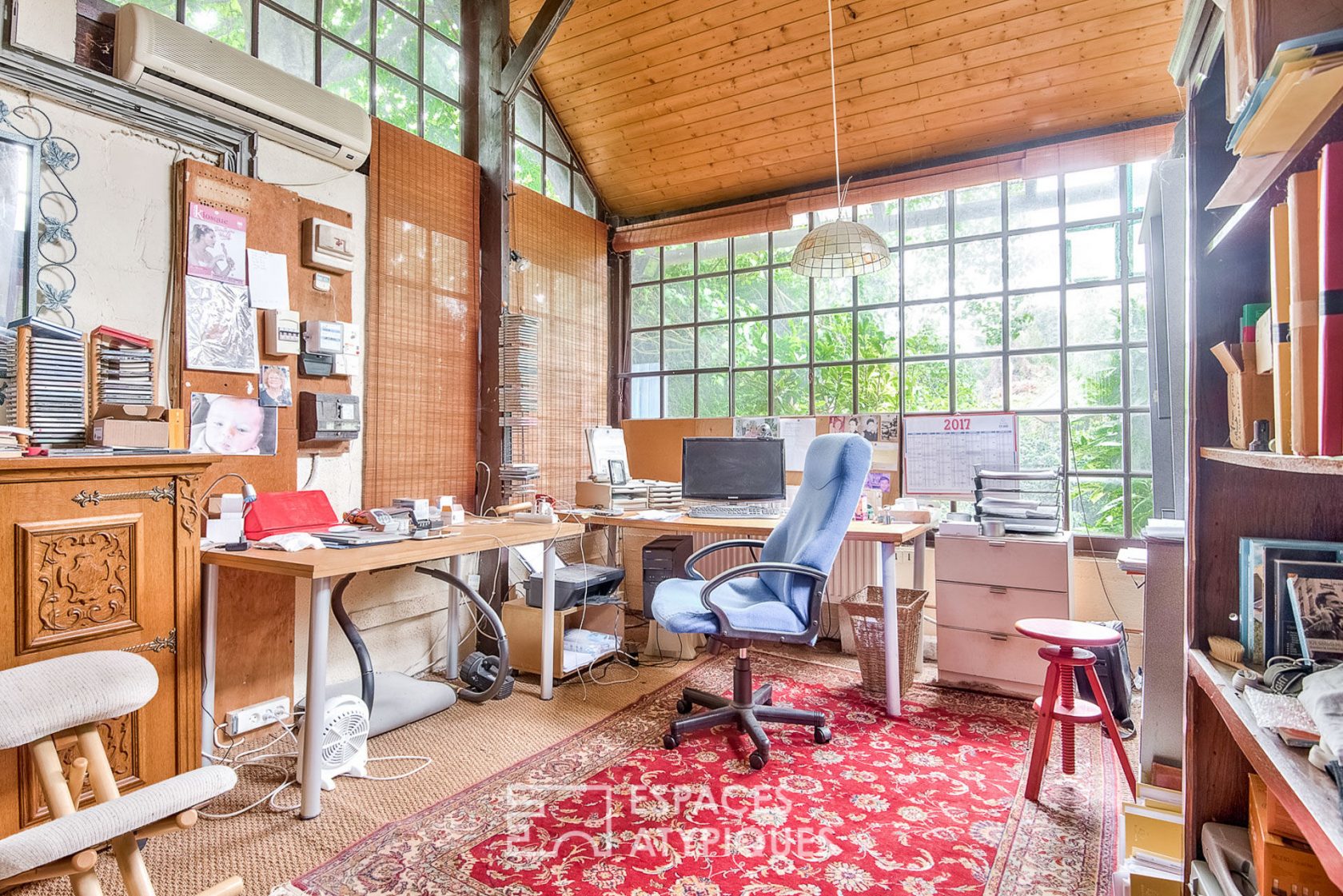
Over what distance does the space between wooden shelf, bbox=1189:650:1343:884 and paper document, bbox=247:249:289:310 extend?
3118mm

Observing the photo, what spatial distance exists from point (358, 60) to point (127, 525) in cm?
238

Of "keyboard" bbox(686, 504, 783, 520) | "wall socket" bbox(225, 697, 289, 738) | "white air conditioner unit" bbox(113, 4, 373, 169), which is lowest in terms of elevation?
"wall socket" bbox(225, 697, 289, 738)

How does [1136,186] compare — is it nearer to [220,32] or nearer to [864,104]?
[864,104]

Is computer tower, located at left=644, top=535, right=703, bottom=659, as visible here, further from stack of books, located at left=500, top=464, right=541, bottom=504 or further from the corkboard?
the corkboard

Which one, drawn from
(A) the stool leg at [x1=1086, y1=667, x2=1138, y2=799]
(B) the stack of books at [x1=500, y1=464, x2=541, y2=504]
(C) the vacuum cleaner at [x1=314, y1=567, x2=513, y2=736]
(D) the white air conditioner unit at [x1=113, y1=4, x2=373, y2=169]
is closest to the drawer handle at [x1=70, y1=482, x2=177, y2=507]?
(C) the vacuum cleaner at [x1=314, y1=567, x2=513, y2=736]

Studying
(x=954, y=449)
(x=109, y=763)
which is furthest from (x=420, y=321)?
(x=954, y=449)

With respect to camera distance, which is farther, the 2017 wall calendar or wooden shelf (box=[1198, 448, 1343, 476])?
the 2017 wall calendar

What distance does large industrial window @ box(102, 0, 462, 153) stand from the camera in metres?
2.72

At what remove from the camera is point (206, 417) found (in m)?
2.52

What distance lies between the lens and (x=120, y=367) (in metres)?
2.18

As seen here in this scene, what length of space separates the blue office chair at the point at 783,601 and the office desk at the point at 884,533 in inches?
14.8

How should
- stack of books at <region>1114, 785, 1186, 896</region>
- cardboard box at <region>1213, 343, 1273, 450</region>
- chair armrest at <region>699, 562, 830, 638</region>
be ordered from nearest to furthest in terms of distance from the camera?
cardboard box at <region>1213, 343, 1273, 450</region> < stack of books at <region>1114, 785, 1186, 896</region> < chair armrest at <region>699, 562, 830, 638</region>

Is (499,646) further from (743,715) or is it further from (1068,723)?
(1068,723)

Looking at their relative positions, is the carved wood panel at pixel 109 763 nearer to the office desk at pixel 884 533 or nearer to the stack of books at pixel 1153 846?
the office desk at pixel 884 533
